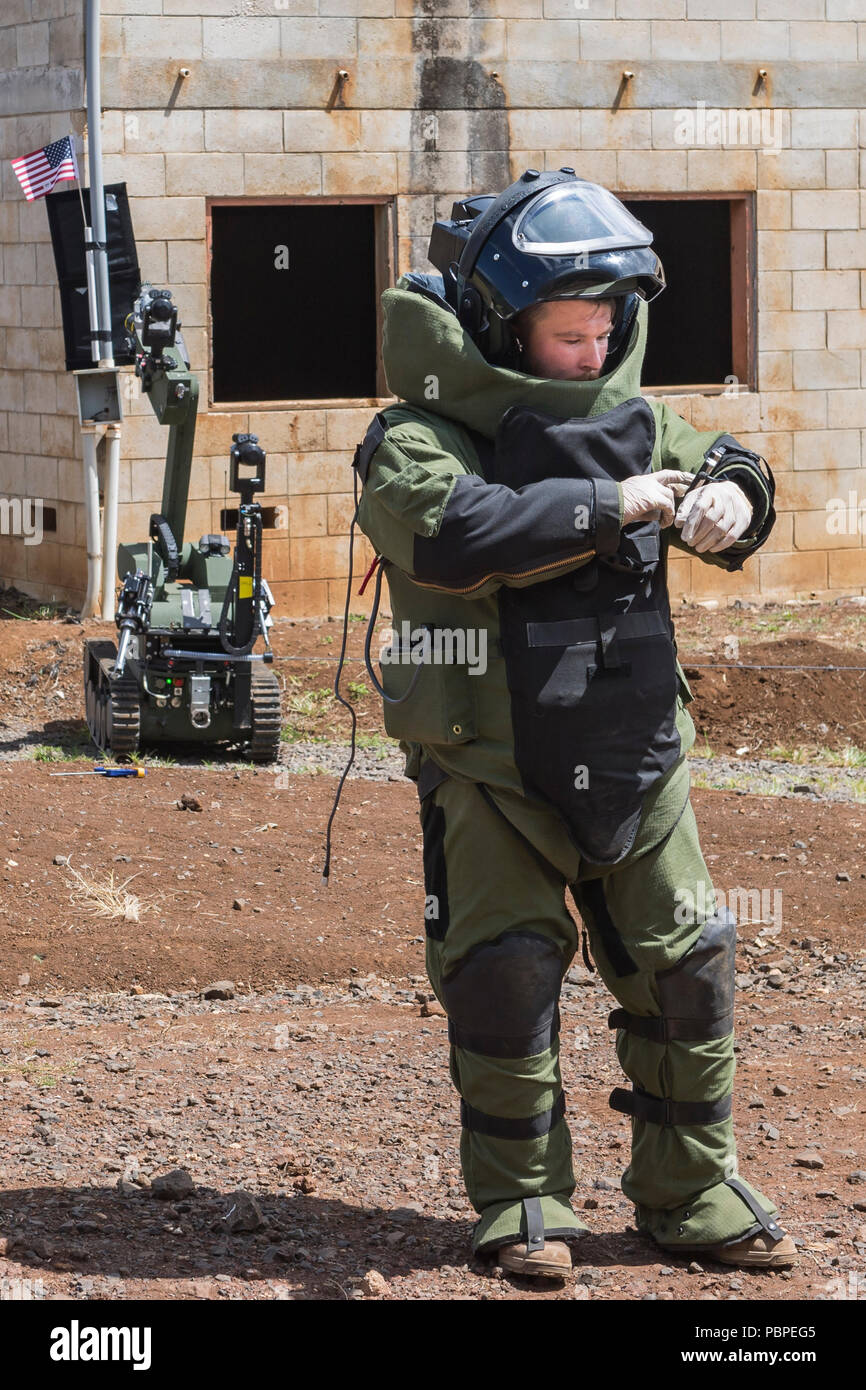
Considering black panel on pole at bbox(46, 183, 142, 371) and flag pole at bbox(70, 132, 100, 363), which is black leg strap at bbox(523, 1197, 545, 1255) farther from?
black panel on pole at bbox(46, 183, 142, 371)

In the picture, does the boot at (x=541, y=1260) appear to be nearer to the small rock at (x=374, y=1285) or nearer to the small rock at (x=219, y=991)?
the small rock at (x=374, y=1285)

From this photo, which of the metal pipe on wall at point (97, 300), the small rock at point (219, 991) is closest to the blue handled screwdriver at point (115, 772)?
the small rock at point (219, 991)

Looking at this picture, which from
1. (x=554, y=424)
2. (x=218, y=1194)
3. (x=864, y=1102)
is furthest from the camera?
(x=864, y=1102)

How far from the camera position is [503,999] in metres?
3.29

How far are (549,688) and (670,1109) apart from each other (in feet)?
2.83

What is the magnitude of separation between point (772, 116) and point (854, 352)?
6.13 ft

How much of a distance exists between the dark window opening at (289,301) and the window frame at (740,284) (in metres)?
2.13

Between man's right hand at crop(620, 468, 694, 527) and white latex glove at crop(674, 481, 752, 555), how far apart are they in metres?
0.03

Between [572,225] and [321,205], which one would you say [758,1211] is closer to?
[572,225]

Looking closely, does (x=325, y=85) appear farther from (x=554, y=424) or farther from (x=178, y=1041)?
(x=554, y=424)

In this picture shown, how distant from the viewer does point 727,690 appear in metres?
10.3

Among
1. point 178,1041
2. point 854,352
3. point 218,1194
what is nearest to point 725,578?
point 854,352

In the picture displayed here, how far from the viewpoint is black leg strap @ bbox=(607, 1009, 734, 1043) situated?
11.1ft

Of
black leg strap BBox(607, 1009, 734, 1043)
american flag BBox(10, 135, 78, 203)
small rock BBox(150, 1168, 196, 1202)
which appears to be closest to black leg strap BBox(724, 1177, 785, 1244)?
black leg strap BBox(607, 1009, 734, 1043)
